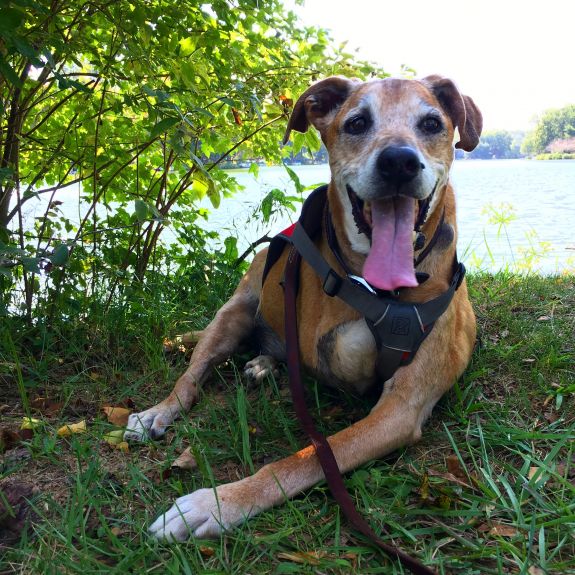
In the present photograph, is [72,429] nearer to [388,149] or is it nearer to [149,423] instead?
[149,423]

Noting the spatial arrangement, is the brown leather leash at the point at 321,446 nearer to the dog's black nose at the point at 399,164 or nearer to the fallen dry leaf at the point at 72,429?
the dog's black nose at the point at 399,164

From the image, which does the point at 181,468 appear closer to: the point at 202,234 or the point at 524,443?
the point at 524,443

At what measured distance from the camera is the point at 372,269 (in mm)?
2236

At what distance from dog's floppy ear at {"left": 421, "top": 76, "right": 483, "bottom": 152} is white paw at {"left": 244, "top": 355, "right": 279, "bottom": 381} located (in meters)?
1.45

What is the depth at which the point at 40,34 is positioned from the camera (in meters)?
2.61

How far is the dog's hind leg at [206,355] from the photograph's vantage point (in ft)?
8.27

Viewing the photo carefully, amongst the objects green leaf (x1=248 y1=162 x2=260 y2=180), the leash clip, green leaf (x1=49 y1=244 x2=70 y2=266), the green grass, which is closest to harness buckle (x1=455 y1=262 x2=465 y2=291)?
the leash clip

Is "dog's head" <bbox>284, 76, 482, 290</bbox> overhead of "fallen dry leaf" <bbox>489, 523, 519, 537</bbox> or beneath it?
overhead

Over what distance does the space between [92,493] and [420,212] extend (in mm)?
1627

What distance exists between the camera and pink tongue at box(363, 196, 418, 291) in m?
2.22

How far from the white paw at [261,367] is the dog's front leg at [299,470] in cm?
84

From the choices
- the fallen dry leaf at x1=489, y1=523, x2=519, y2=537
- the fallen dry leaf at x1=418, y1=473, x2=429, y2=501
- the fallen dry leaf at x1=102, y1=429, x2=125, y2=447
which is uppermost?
the fallen dry leaf at x1=102, y1=429, x2=125, y2=447

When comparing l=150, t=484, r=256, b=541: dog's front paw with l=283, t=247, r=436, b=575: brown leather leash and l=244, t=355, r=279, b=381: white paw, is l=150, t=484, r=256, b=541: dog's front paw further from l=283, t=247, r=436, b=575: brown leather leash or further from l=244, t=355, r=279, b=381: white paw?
l=244, t=355, r=279, b=381: white paw

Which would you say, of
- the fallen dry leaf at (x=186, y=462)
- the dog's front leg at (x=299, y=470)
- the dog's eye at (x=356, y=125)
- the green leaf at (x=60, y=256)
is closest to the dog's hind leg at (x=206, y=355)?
the fallen dry leaf at (x=186, y=462)
